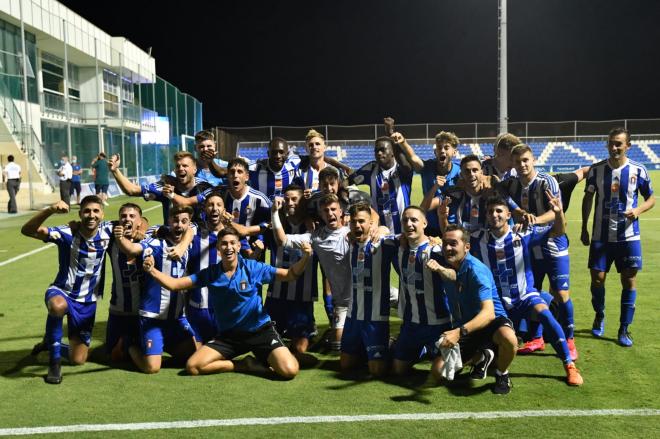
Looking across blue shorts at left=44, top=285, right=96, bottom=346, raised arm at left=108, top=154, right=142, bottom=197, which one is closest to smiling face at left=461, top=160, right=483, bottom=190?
raised arm at left=108, top=154, right=142, bottom=197

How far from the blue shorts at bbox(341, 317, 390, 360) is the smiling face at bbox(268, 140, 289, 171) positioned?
7.26 ft

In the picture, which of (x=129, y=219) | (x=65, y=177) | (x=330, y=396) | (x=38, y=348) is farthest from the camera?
(x=65, y=177)

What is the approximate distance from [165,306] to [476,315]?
263 cm

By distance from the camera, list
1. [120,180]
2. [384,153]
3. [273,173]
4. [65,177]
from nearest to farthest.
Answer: [120,180] < [384,153] < [273,173] < [65,177]

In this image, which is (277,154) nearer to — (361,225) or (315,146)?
(315,146)

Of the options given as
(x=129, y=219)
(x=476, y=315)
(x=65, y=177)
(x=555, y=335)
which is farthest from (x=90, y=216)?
(x=65, y=177)

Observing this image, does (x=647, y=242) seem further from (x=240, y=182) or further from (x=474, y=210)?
(x=240, y=182)

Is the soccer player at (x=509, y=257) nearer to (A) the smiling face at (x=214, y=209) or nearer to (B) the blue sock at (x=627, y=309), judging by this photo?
(B) the blue sock at (x=627, y=309)

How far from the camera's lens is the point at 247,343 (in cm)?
573

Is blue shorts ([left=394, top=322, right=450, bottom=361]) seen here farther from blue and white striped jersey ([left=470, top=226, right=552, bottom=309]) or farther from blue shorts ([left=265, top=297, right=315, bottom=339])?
blue shorts ([left=265, top=297, right=315, bottom=339])

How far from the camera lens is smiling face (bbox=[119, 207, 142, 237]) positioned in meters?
5.85

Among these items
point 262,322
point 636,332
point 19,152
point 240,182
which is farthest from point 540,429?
point 19,152

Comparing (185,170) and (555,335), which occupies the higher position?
(185,170)

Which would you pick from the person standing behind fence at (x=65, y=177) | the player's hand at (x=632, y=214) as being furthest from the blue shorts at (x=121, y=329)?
the person standing behind fence at (x=65, y=177)
